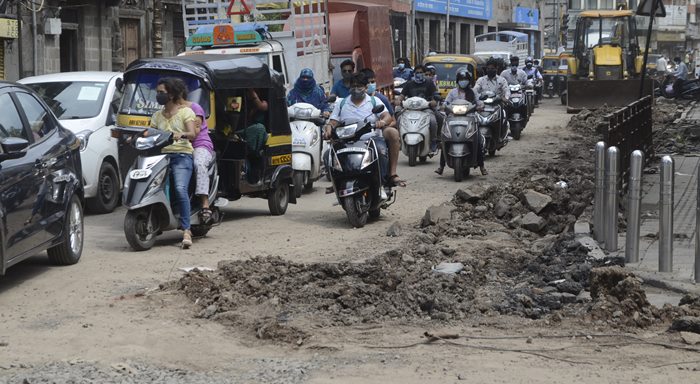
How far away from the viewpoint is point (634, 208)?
9633 millimetres

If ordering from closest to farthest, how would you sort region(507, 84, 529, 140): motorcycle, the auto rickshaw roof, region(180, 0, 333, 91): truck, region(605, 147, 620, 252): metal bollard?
1. region(605, 147, 620, 252): metal bollard
2. the auto rickshaw roof
3. region(180, 0, 333, 91): truck
4. region(507, 84, 529, 140): motorcycle

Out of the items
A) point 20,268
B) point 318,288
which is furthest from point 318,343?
point 20,268

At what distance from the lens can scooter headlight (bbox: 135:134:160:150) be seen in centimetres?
1113

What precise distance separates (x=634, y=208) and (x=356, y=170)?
404cm

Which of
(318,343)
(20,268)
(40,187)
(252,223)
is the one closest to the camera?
(318,343)

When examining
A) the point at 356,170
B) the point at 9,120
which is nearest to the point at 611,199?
the point at 356,170

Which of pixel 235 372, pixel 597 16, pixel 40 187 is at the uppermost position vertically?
pixel 597 16

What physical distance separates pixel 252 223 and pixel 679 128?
50.3 feet

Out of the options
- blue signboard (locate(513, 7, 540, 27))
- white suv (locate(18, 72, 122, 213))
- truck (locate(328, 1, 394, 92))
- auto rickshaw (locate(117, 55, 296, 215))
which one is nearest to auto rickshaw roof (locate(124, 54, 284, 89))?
auto rickshaw (locate(117, 55, 296, 215))

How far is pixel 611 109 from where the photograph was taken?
109 feet

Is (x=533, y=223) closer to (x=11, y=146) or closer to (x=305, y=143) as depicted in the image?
(x=305, y=143)

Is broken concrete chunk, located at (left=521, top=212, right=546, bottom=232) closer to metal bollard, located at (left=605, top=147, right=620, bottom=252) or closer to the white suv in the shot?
metal bollard, located at (left=605, top=147, right=620, bottom=252)

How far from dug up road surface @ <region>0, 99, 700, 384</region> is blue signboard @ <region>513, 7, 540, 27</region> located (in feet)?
247

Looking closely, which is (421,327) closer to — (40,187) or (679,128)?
(40,187)
